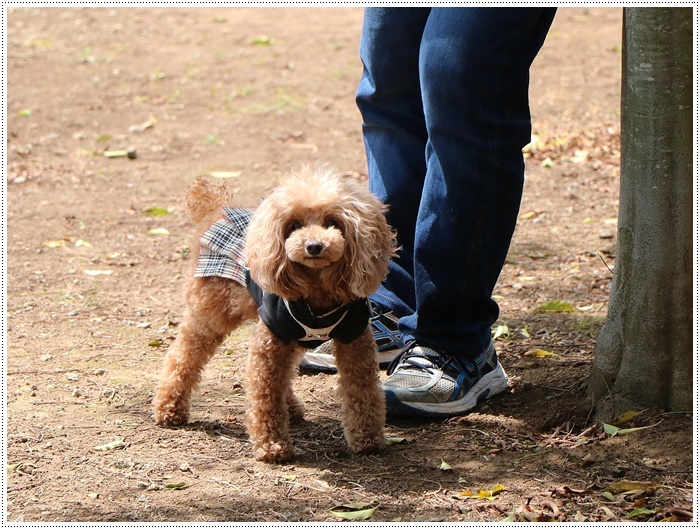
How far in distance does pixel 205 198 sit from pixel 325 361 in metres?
0.93

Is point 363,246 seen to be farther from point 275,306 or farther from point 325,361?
point 325,361

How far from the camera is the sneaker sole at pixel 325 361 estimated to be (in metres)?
4.10

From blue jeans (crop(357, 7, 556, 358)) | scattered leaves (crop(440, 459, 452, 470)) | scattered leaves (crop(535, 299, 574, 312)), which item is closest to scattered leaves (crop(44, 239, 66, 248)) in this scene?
blue jeans (crop(357, 7, 556, 358))

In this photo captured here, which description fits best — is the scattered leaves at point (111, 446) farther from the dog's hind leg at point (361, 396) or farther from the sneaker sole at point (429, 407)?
the sneaker sole at point (429, 407)

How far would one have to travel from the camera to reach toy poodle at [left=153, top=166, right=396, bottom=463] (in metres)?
3.05

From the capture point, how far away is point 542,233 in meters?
6.03

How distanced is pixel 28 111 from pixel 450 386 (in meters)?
6.34

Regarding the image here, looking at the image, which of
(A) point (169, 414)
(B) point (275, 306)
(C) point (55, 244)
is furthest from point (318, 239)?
(C) point (55, 244)

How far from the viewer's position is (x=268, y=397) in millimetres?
3291

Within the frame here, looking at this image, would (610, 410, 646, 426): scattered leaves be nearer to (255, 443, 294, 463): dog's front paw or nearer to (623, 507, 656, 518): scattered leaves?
(623, 507, 656, 518): scattered leaves

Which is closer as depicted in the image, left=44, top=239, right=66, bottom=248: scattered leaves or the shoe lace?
the shoe lace

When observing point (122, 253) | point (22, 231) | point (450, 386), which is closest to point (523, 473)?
point (450, 386)

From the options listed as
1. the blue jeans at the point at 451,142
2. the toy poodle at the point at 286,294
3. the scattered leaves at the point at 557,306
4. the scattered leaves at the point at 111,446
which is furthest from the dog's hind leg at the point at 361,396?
the scattered leaves at the point at 557,306

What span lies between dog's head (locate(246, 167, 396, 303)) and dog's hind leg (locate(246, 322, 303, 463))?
245mm
